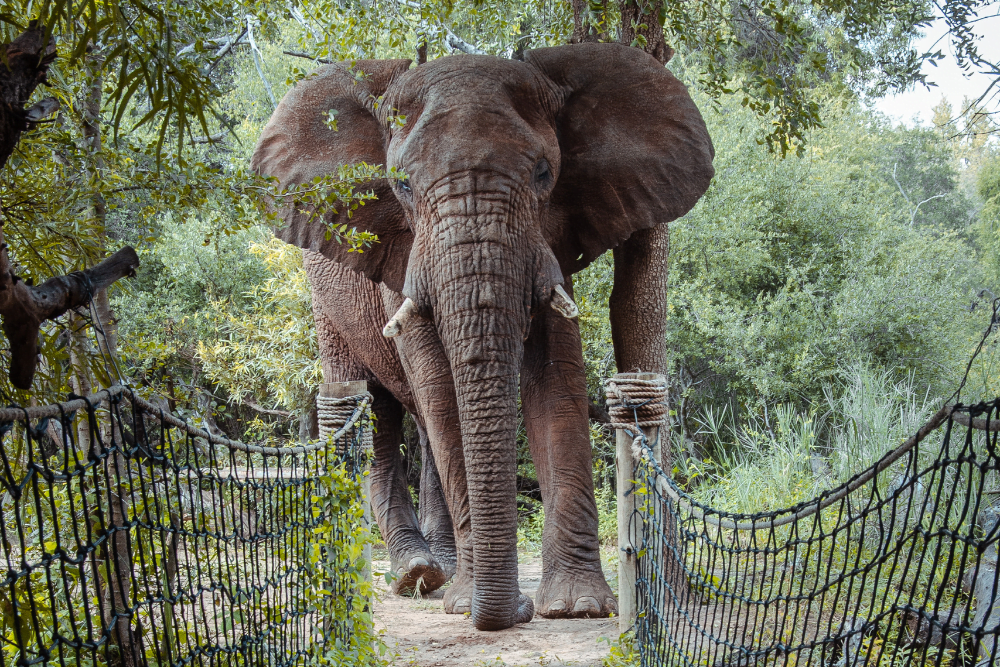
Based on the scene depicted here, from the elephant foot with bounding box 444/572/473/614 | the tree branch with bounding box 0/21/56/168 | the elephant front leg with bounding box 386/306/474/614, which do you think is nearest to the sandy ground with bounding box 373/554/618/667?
the elephant foot with bounding box 444/572/473/614

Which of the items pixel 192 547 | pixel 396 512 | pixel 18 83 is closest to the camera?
pixel 18 83

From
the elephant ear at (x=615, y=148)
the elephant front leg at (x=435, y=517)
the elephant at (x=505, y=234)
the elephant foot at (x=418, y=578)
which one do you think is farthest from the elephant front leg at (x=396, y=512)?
the elephant ear at (x=615, y=148)

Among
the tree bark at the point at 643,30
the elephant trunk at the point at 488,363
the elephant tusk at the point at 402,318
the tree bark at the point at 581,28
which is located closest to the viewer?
the elephant trunk at the point at 488,363

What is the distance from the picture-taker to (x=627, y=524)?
4.71 meters

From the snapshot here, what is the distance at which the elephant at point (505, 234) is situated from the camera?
488 cm

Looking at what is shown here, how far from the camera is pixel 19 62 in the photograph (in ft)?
6.55

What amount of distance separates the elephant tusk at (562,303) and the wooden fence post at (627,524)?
450 mm

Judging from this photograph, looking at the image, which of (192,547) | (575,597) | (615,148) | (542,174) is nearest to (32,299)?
(192,547)

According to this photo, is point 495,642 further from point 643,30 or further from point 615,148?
point 643,30

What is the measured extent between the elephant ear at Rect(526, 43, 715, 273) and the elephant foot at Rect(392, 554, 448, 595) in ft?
8.01

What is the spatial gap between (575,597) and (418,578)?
1656 millimetres

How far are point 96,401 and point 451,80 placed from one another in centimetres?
336

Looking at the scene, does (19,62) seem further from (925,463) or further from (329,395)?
(925,463)

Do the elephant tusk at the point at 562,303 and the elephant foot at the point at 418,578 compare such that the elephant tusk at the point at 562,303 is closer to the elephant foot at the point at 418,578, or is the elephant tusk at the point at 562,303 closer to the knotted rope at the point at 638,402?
the knotted rope at the point at 638,402
